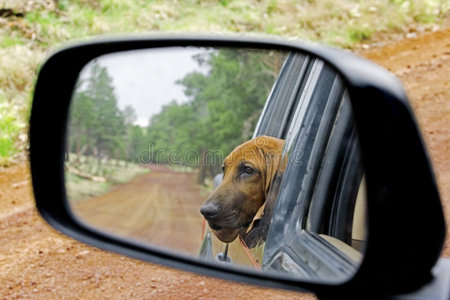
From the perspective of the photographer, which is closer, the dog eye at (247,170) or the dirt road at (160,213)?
the dog eye at (247,170)

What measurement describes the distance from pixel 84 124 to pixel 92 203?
32 centimetres

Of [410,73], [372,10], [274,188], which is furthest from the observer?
[372,10]

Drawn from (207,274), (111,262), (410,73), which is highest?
(410,73)

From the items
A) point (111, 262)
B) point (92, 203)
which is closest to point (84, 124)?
point (92, 203)

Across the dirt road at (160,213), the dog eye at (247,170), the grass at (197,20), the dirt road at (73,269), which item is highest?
the grass at (197,20)

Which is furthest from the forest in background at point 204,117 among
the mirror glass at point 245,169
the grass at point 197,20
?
the grass at point 197,20

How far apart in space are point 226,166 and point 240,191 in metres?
0.08

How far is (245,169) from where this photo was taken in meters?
1.52

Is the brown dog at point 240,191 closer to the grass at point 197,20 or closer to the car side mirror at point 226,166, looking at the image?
the car side mirror at point 226,166

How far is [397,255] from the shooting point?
1.09 meters

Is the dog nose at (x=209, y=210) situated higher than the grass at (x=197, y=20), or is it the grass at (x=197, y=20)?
the grass at (x=197, y=20)

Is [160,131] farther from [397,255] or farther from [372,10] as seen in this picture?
[372,10]

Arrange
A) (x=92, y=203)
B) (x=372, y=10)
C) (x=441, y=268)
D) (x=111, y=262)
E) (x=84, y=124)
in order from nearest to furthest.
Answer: (x=441, y=268) → (x=92, y=203) → (x=84, y=124) → (x=111, y=262) → (x=372, y=10)

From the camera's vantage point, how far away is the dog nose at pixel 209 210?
1511 mm
